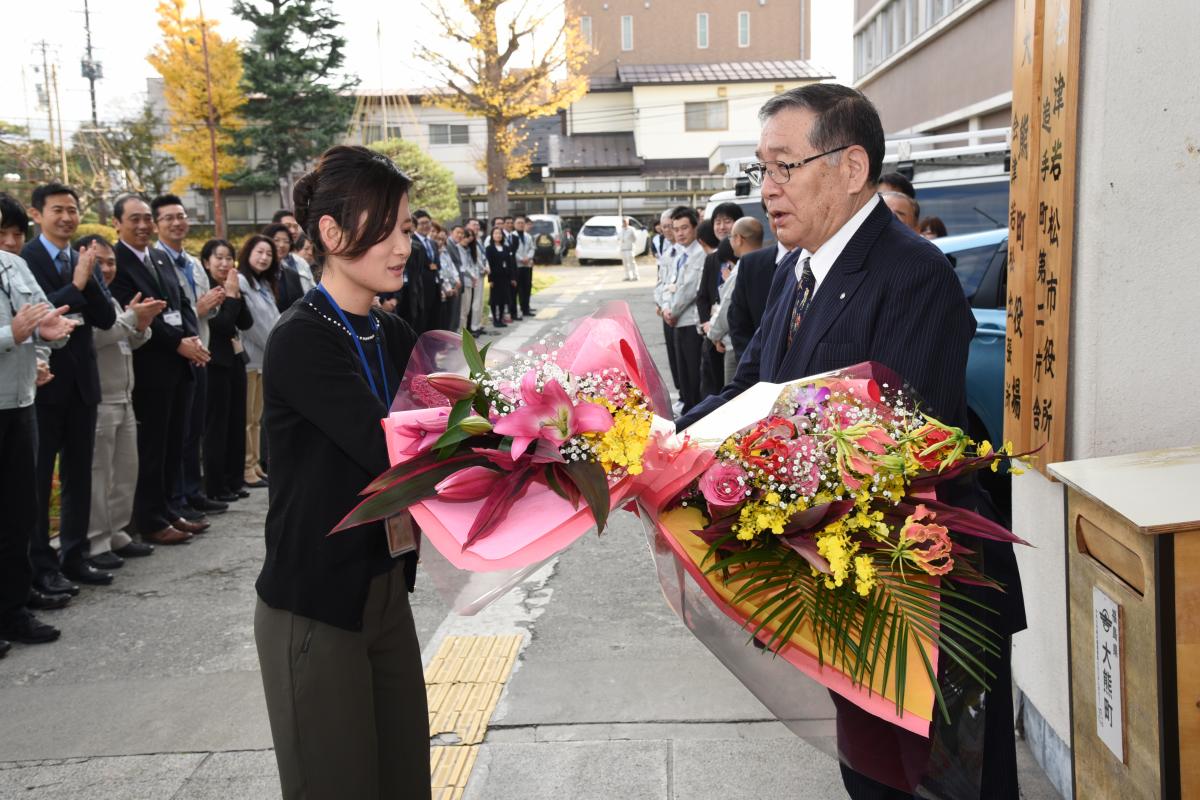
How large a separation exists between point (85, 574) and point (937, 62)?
18629 mm

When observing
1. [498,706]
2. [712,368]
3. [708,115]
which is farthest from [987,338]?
[708,115]

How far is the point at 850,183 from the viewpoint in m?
2.39

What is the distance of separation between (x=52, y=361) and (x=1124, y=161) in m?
5.05

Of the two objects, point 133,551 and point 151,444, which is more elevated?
point 151,444

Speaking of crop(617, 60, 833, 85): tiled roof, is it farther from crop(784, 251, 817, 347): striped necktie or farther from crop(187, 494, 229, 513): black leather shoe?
crop(784, 251, 817, 347): striped necktie

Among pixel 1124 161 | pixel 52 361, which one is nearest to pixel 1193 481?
pixel 1124 161

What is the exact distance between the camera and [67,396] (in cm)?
554

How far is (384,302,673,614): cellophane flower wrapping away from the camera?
6.01 ft

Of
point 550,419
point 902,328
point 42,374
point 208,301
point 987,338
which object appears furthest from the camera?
point 208,301

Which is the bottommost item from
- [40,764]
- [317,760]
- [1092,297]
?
[40,764]

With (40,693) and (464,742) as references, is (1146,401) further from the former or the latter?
(40,693)

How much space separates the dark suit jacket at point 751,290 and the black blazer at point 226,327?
3404mm

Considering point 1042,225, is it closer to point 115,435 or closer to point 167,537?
point 115,435

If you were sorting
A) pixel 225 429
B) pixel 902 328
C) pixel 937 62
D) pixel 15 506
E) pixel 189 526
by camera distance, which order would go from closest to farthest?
pixel 902 328 < pixel 15 506 < pixel 189 526 < pixel 225 429 < pixel 937 62
